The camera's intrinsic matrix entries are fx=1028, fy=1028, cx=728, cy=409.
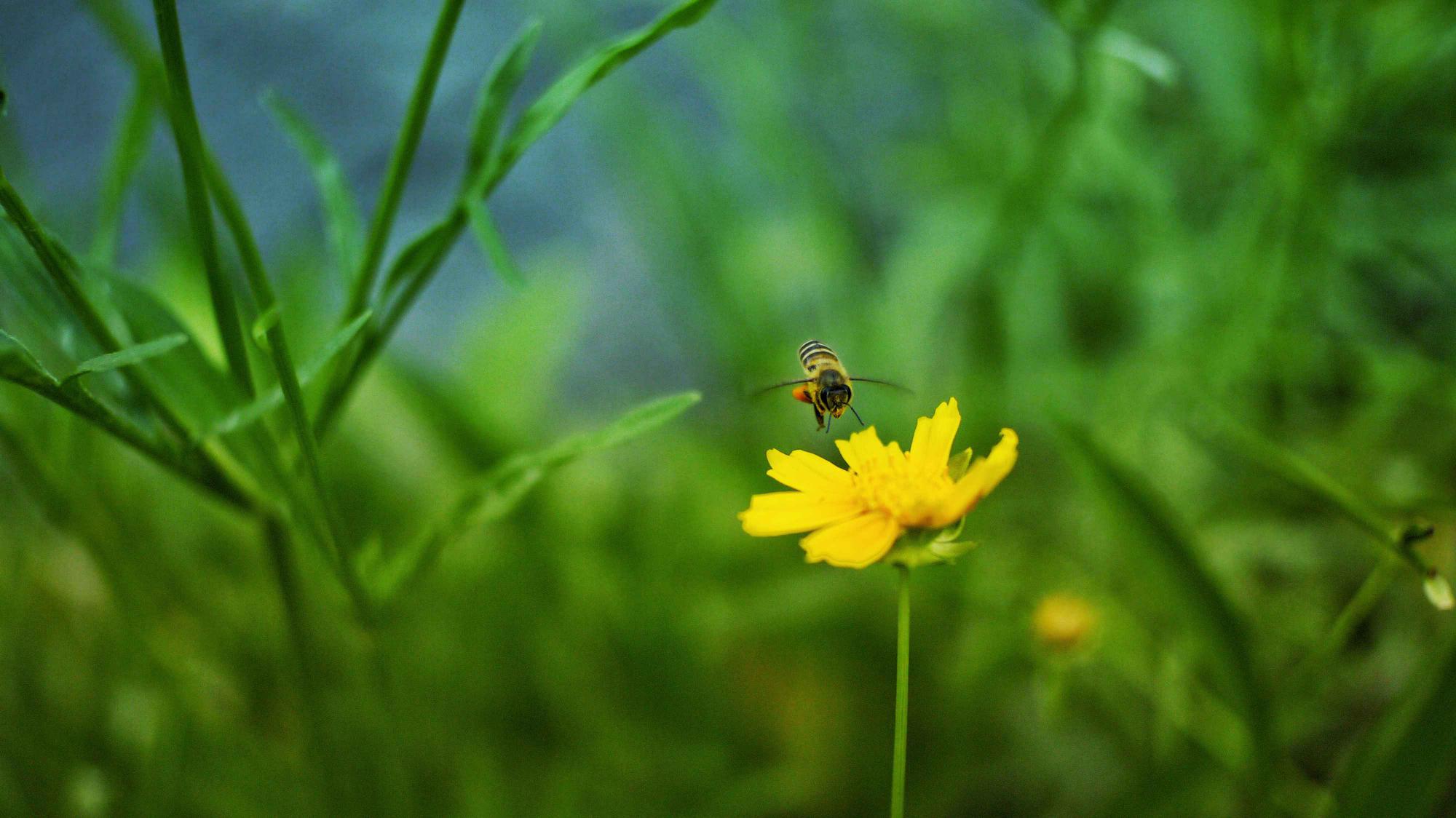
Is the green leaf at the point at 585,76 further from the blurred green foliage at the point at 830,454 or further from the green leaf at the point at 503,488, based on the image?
the green leaf at the point at 503,488

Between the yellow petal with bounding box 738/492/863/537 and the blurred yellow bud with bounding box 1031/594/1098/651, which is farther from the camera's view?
the blurred yellow bud with bounding box 1031/594/1098/651

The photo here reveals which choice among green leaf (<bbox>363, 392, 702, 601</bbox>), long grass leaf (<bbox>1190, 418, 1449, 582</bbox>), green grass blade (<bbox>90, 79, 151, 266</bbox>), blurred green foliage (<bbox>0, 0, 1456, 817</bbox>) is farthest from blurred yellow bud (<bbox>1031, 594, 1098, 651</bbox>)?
green grass blade (<bbox>90, 79, 151, 266</bbox>)

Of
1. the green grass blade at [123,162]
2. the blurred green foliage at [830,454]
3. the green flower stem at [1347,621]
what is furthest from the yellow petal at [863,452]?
the green grass blade at [123,162]

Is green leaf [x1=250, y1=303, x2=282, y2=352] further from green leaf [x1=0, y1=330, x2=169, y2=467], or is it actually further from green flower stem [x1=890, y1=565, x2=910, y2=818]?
green flower stem [x1=890, y1=565, x2=910, y2=818]

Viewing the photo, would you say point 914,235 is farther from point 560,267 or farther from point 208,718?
point 208,718

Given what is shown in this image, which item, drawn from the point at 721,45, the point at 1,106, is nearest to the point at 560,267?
the point at 721,45

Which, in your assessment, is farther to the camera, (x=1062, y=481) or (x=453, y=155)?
(x=453, y=155)
